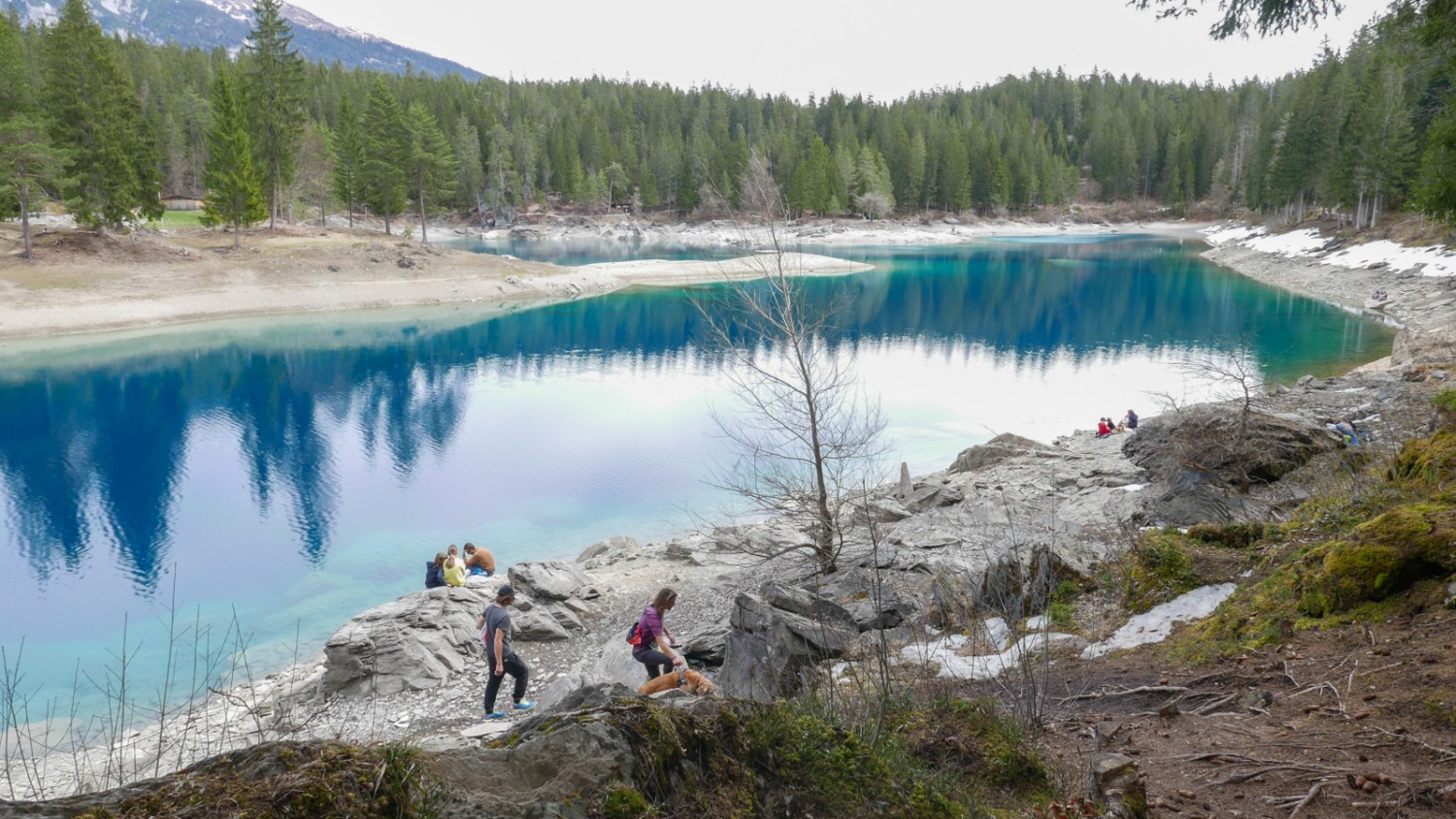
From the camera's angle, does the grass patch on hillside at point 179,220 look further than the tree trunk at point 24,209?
Yes

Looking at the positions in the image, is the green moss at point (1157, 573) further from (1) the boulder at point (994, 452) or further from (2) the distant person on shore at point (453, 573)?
(1) the boulder at point (994, 452)

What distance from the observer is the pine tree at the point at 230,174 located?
185 feet

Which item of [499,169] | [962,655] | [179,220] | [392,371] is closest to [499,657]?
[962,655]

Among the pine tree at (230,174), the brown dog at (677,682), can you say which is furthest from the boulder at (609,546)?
the pine tree at (230,174)

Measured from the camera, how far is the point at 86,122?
4966cm

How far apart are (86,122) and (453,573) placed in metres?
51.2

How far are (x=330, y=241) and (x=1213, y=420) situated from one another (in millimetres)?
57390

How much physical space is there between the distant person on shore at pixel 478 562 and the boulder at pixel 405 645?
2.32 m

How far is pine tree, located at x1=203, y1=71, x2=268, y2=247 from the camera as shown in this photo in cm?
5634

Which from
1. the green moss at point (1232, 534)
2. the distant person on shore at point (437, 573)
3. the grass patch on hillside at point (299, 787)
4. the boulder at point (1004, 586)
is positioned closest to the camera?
the grass patch on hillside at point (299, 787)

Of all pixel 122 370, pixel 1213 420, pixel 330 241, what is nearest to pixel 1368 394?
pixel 1213 420

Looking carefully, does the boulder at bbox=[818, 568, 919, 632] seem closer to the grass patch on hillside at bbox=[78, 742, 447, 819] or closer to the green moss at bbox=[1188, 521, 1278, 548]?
the green moss at bbox=[1188, 521, 1278, 548]

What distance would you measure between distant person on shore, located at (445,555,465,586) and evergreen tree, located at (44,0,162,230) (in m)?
47.1

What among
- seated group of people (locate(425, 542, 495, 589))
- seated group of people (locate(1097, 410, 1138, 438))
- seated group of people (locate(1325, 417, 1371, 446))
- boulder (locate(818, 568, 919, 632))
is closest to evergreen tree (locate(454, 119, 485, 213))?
seated group of people (locate(1097, 410, 1138, 438))
